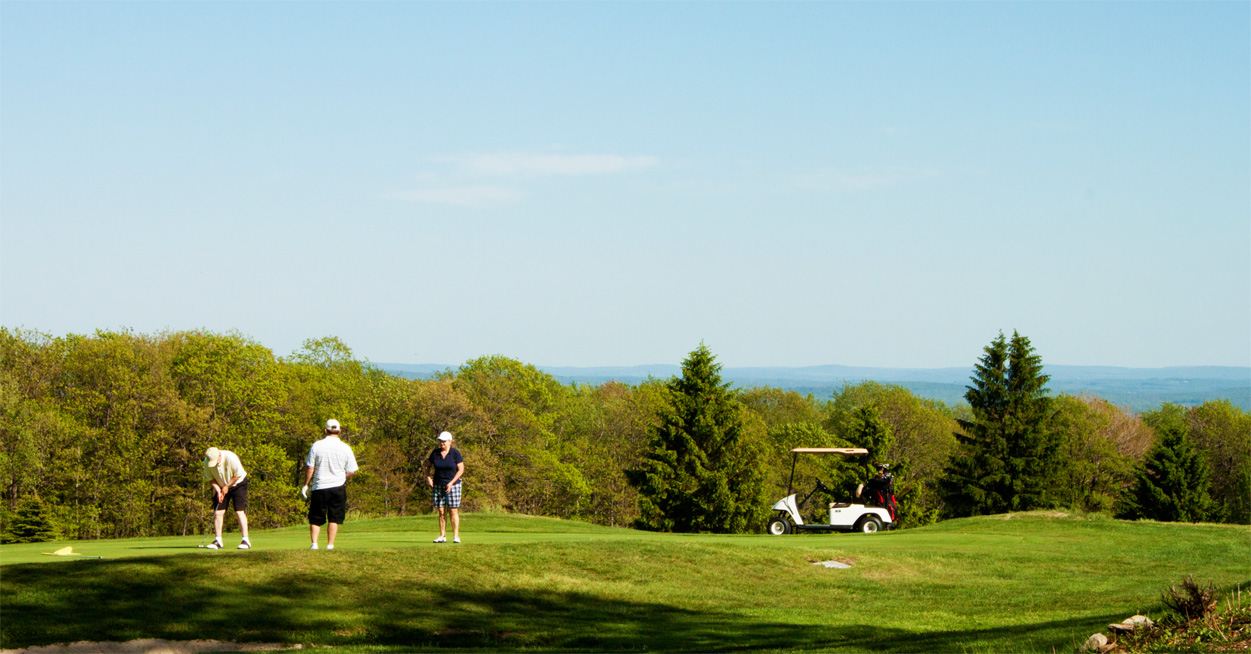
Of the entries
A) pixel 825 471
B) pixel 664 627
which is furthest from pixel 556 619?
pixel 825 471

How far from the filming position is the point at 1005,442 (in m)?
55.4

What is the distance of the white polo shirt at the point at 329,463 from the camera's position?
15562mm

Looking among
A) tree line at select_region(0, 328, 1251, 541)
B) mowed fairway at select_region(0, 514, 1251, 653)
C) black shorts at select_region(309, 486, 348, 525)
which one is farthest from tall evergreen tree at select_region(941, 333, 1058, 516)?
black shorts at select_region(309, 486, 348, 525)

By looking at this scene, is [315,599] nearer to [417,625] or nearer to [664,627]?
[417,625]

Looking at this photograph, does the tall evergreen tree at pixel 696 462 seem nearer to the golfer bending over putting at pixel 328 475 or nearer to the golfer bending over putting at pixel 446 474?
the golfer bending over putting at pixel 446 474

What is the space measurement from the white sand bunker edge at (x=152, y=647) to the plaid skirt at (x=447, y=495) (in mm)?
5733

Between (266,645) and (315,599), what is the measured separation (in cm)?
178

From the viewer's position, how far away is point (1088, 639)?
10.6 metres

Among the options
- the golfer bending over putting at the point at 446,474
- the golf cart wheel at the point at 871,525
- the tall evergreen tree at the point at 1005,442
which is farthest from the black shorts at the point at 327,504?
the tall evergreen tree at the point at 1005,442

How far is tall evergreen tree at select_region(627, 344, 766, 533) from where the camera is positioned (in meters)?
50.2

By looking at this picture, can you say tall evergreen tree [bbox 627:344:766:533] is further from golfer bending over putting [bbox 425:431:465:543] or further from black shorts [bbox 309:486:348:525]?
black shorts [bbox 309:486:348:525]

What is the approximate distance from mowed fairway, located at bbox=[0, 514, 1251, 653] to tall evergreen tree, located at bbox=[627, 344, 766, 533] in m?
27.9

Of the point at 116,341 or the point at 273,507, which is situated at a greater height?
the point at 116,341

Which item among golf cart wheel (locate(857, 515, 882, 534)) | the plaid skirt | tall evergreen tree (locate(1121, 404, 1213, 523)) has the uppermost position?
the plaid skirt
